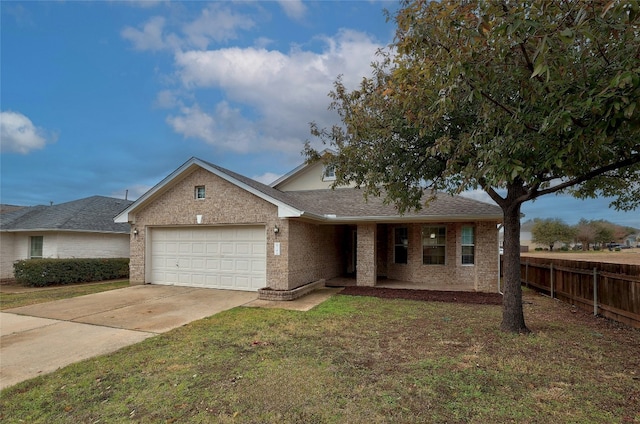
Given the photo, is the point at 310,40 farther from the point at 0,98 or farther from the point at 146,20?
the point at 0,98

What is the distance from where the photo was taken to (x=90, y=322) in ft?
24.4

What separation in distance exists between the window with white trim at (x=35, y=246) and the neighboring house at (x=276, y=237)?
6.77 metres

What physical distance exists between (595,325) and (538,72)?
7.23 metres

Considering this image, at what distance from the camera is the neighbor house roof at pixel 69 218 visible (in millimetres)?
15367

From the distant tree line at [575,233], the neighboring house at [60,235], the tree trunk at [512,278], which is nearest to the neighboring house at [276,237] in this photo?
the tree trunk at [512,278]

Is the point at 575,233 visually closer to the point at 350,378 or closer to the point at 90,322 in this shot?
the point at 350,378

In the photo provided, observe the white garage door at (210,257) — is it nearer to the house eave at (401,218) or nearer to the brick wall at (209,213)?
the brick wall at (209,213)

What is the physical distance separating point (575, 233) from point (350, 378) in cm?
6885

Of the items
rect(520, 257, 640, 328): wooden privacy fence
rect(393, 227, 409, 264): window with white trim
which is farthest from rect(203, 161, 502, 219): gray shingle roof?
rect(520, 257, 640, 328): wooden privacy fence

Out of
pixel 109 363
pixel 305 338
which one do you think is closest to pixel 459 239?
pixel 305 338

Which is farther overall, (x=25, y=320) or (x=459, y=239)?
(x=459, y=239)

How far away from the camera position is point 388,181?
7605 mm

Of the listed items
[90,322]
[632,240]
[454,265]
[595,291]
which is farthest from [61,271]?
[632,240]

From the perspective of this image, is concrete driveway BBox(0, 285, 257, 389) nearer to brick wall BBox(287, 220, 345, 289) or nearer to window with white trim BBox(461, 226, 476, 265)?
brick wall BBox(287, 220, 345, 289)
